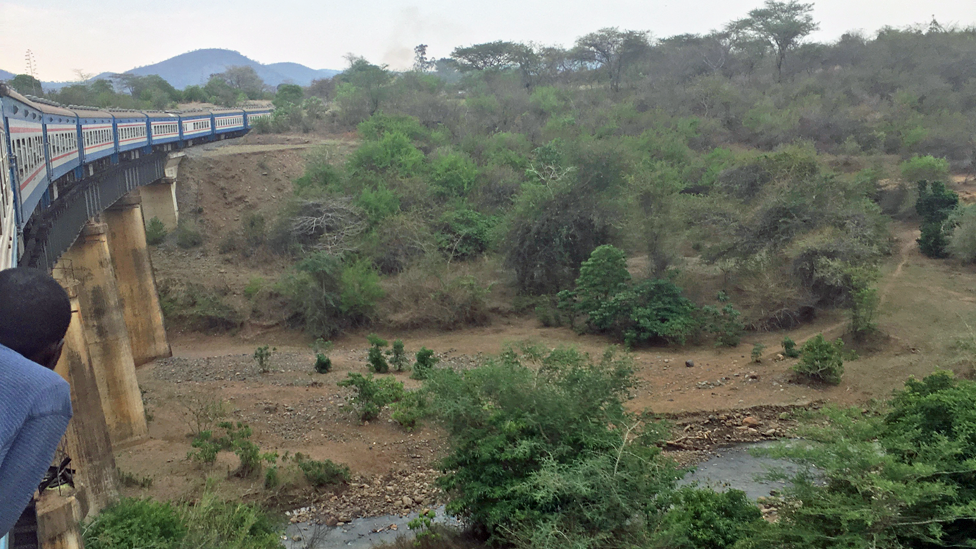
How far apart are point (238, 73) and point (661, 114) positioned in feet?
220

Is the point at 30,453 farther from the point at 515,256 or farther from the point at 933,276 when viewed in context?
the point at 933,276

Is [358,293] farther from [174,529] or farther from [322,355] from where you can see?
[174,529]

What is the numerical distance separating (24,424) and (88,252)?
51.9ft

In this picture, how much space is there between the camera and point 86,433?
11320mm

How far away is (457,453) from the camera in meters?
10.4

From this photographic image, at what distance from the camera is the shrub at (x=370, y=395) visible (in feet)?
50.7

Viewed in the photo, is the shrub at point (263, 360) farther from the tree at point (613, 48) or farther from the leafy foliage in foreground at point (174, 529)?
the tree at point (613, 48)

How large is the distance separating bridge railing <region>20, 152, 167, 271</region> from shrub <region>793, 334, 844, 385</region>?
15893 millimetres

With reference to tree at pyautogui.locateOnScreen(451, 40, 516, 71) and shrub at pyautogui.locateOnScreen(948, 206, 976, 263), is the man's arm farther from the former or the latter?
tree at pyautogui.locateOnScreen(451, 40, 516, 71)

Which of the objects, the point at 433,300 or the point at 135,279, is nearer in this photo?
the point at 135,279

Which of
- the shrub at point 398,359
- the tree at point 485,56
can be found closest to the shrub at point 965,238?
the shrub at point 398,359

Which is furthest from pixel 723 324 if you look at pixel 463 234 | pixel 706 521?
pixel 706 521

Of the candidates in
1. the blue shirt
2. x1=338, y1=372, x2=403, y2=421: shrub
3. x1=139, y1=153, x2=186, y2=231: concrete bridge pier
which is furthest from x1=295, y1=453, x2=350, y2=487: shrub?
x1=139, y1=153, x2=186, y2=231: concrete bridge pier

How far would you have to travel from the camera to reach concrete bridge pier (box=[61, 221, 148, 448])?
47.4 feet
